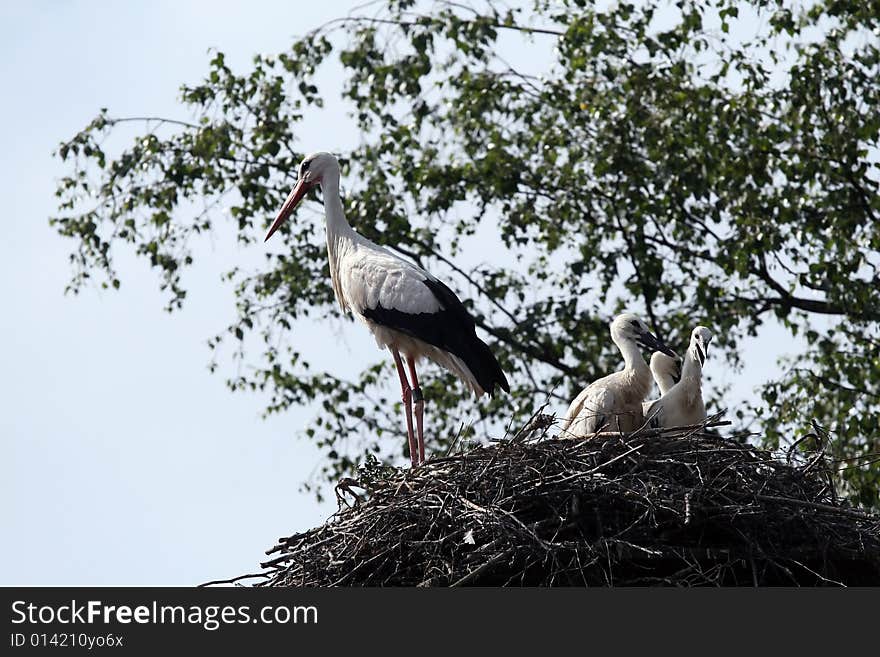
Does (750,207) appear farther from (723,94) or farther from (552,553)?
(552,553)

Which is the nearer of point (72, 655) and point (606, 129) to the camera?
point (72, 655)

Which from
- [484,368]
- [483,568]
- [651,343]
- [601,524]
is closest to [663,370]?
[651,343]

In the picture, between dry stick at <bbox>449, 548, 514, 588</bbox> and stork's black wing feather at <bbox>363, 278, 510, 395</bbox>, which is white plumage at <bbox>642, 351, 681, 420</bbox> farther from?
dry stick at <bbox>449, 548, 514, 588</bbox>

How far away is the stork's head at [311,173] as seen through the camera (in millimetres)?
9977

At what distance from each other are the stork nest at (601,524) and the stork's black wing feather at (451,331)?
1581 mm

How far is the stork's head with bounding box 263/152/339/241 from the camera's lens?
9.98 m

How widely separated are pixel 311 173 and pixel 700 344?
8.00 ft

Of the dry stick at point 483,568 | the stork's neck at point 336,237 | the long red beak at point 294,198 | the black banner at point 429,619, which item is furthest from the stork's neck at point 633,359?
the black banner at point 429,619

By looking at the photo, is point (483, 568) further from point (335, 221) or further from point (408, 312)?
point (335, 221)

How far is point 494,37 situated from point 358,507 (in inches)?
267

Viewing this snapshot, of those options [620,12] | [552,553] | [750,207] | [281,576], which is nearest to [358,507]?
[281,576]

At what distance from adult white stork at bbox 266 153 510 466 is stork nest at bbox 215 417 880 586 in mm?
1681

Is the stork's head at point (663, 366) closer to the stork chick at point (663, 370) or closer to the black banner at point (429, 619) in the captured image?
the stork chick at point (663, 370)

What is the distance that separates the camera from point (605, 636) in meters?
5.77
